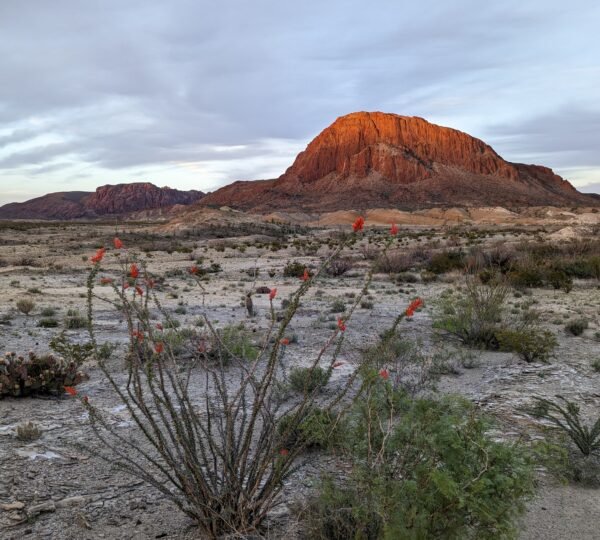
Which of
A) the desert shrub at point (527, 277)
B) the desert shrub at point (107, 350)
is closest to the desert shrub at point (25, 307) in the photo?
the desert shrub at point (107, 350)

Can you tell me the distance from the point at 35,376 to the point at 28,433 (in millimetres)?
1405

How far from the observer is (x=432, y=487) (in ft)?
9.15

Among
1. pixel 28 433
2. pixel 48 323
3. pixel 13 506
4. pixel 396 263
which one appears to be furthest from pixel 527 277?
pixel 13 506

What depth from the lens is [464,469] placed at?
2789 mm

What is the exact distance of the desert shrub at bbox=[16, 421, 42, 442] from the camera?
4.78 metres

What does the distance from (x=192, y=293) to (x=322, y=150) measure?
467 feet

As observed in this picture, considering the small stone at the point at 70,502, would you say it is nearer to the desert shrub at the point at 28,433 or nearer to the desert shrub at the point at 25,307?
the desert shrub at the point at 28,433

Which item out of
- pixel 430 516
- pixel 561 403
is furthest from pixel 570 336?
pixel 430 516

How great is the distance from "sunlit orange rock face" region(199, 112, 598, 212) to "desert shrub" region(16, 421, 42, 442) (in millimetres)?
106221

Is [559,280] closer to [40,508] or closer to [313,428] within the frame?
[313,428]

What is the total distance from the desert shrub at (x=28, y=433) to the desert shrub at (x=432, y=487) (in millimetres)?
2837

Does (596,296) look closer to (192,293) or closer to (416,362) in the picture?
(416,362)

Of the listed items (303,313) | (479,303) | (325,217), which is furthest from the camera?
(325,217)

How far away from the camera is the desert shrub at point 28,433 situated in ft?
15.7
